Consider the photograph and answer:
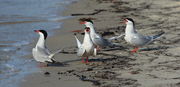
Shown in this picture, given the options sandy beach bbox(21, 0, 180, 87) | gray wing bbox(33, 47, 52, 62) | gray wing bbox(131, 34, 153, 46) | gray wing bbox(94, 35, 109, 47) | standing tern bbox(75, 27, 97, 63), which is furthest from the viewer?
gray wing bbox(94, 35, 109, 47)

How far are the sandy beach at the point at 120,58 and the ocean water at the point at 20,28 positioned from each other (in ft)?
1.12

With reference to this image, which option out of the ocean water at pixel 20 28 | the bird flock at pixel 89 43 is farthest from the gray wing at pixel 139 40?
the ocean water at pixel 20 28

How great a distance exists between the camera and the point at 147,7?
1479cm

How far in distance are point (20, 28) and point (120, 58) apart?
4338 mm

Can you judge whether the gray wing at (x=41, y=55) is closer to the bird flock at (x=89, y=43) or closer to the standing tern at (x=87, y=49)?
the bird flock at (x=89, y=43)

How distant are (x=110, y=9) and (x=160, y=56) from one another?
6.21 meters

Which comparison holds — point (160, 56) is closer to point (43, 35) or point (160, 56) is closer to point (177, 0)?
point (43, 35)

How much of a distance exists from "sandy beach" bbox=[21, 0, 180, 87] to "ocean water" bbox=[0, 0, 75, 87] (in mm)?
341

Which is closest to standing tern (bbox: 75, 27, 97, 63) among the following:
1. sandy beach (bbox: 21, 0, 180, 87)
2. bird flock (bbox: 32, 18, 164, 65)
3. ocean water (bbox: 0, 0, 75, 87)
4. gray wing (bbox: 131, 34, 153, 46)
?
bird flock (bbox: 32, 18, 164, 65)

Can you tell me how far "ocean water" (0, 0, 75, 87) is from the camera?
28.3 ft

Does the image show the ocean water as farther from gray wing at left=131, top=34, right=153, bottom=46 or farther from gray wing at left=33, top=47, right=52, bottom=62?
gray wing at left=131, top=34, right=153, bottom=46

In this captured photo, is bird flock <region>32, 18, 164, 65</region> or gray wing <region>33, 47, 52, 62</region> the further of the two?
bird flock <region>32, 18, 164, 65</region>

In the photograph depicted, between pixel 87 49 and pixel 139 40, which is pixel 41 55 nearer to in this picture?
pixel 87 49

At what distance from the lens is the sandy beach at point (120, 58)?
743 centimetres
